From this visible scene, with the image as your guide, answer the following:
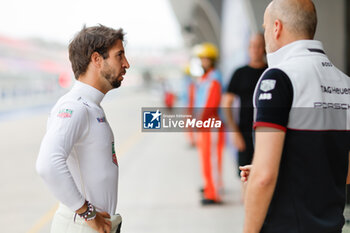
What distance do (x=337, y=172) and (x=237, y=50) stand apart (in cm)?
676

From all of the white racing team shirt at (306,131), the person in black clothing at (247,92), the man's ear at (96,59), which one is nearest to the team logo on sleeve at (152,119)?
the man's ear at (96,59)

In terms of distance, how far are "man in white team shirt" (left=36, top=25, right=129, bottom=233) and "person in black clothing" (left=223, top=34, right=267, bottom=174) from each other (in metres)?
2.75

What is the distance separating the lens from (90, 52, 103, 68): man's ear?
1.81m

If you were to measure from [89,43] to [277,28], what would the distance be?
0.78 m

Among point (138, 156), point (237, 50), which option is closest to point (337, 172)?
point (237, 50)

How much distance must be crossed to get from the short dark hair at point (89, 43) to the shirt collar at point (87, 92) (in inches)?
2.3

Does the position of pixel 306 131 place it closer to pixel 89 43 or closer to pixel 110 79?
pixel 110 79

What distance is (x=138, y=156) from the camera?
32.7 feet

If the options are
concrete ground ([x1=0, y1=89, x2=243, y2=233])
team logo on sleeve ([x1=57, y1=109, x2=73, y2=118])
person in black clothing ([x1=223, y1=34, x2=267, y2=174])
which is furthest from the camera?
concrete ground ([x1=0, y1=89, x2=243, y2=233])

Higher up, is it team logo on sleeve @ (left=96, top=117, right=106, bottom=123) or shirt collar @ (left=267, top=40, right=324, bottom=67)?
shirt collar @ (left=267, top=40, right=324, bottom=67)

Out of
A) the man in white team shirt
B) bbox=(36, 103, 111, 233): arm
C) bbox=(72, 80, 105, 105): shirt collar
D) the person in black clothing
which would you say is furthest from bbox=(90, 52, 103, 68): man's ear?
the person in black clothing

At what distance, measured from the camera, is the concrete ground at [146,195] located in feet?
16.1

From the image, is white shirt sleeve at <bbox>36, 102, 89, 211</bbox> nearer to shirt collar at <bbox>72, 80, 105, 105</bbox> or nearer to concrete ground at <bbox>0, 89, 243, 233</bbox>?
shirt collar at <bbox>72, 80, 105, 105</bbox>

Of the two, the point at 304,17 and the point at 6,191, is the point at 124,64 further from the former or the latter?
the point at 6,191
